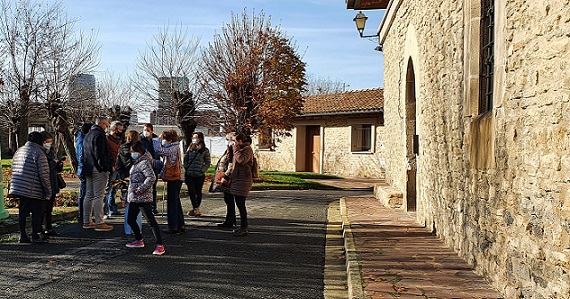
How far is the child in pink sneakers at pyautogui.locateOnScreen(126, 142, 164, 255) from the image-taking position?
23.3ft

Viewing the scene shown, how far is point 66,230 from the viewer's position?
880 centimetres

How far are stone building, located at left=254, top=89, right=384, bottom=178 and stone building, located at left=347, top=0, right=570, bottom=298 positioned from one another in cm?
1457

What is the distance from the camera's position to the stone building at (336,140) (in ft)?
81.6

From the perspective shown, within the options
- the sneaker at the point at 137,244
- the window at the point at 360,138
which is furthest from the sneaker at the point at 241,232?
the window at the point at 360,138

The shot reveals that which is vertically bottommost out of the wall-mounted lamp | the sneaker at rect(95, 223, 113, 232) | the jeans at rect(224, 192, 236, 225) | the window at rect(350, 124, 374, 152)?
the sneaker at rect(95, 223, 113, 232)

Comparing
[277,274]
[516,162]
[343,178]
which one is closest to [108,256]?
[277,274]

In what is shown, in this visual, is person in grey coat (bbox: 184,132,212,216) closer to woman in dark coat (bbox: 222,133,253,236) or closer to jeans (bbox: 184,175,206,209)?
jeans (bbox: 184,175,206,209)

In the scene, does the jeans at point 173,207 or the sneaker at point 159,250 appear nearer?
the sneaker at point 159,250

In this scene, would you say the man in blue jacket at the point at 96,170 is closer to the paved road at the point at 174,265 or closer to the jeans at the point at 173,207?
the paved road at the point at 174,265

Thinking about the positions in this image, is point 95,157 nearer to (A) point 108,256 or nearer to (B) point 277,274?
(A) point 108,256

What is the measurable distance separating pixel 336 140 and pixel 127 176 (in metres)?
18.5

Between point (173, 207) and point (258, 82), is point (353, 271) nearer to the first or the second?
point (173, 207)

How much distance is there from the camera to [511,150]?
4.73 metres

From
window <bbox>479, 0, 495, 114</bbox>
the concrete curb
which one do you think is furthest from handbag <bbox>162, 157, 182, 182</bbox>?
window <bbox>479, 0, 495, 114</bbox>
